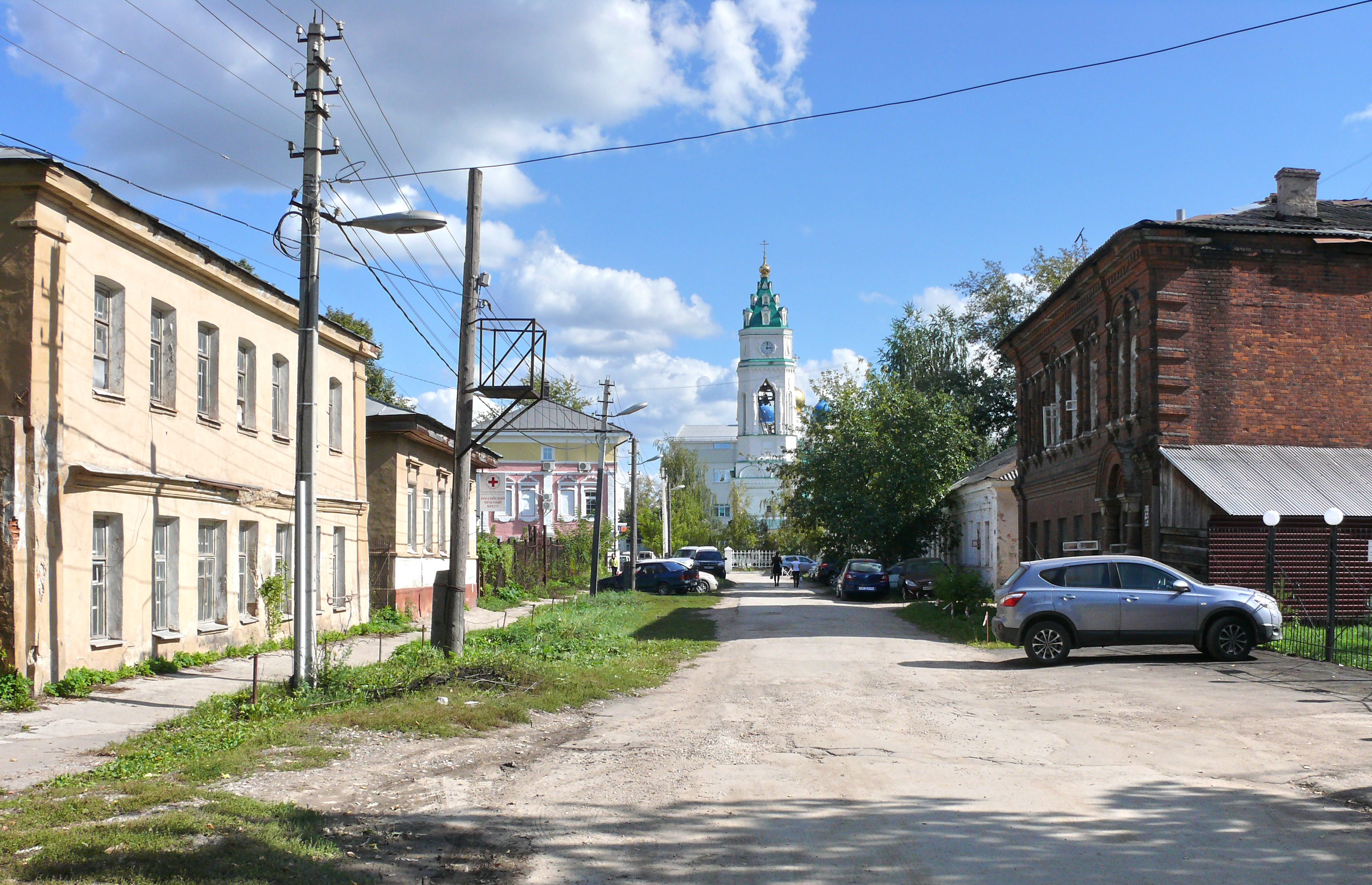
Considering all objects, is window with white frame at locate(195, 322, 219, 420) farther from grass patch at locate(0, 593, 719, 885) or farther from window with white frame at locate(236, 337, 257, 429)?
grass patch at locate(0, 593, 719, 885)

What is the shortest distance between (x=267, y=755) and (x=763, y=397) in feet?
339

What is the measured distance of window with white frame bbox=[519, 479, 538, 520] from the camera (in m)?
68.8

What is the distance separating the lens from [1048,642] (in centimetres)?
1731

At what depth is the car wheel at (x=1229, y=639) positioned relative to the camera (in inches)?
664

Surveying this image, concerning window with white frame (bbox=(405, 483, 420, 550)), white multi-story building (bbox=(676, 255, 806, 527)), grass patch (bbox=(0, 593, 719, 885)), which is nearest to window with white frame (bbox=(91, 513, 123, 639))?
grass patch (bbox=(0, 593, 719, 885))

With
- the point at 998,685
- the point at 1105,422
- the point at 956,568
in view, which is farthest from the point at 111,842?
the point at 956,568

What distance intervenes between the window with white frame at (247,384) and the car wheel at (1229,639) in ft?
52.2

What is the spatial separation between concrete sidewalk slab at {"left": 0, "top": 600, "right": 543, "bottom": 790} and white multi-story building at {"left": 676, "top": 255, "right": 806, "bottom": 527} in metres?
94.5

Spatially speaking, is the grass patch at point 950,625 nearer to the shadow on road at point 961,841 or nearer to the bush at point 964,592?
the bush at point 964,592

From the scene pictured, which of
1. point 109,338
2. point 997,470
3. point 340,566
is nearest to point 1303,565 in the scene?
point 340,566

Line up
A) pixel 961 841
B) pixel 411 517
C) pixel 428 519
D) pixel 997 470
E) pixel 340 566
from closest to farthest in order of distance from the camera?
pixel 961 841 < pixel 340 566 < pixel 411 517 < pixel 428 519 < pixel 997 470

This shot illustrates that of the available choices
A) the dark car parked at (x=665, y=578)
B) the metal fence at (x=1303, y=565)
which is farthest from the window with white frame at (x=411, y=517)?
the metal fence at (x=1303, y=565)

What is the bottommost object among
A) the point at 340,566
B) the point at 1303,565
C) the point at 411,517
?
the point at 340,566

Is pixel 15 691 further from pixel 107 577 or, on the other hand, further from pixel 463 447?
pixel 463 447
